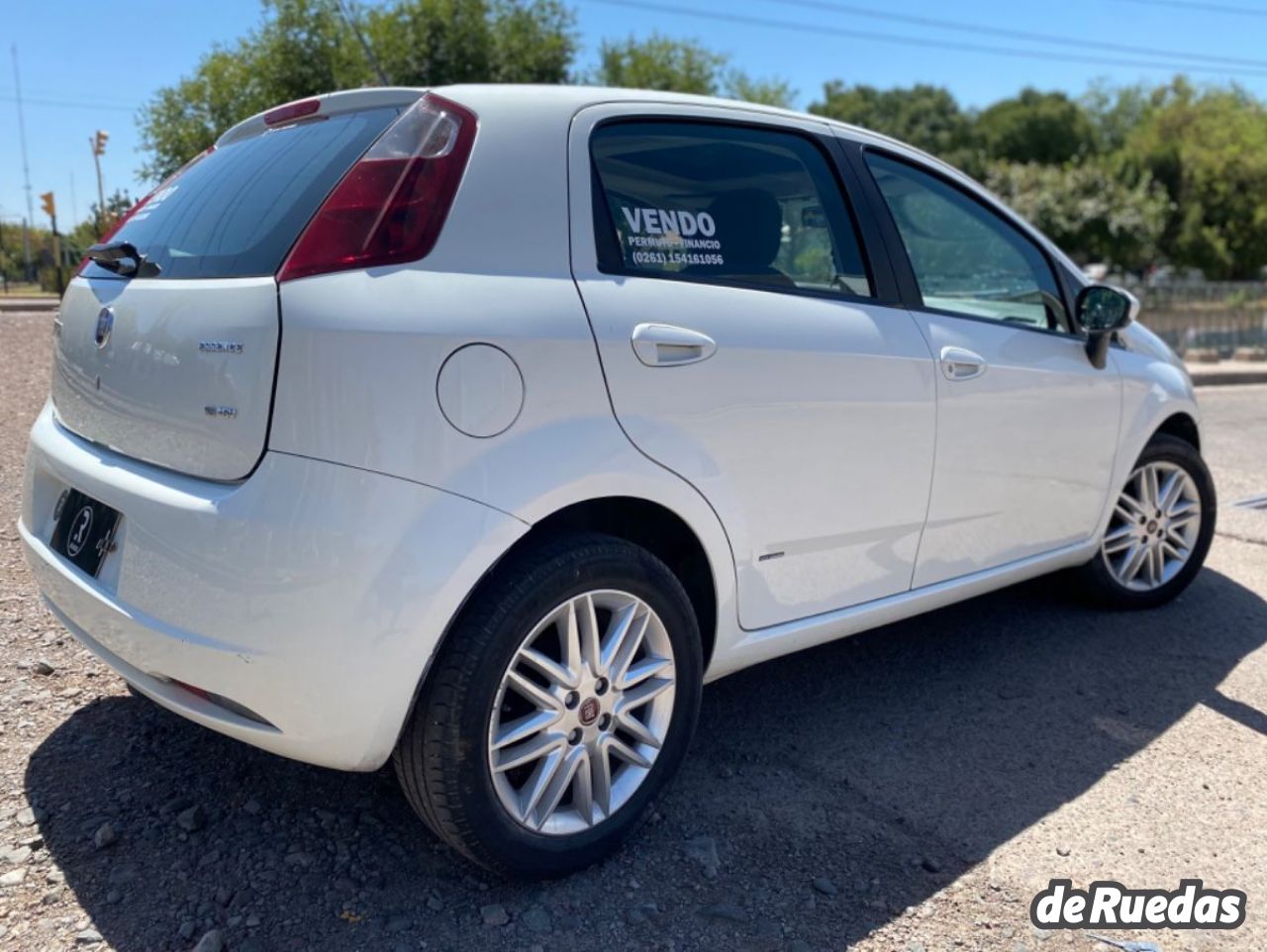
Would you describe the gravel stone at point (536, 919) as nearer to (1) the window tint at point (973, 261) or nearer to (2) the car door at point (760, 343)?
(2) the car door at point (760, 343)

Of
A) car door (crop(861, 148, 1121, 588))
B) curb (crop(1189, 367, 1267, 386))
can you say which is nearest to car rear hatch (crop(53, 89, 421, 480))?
car door (crop(861, 148, 1121, 588))

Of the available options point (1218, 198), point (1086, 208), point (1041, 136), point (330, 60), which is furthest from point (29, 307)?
point (1041, 136)

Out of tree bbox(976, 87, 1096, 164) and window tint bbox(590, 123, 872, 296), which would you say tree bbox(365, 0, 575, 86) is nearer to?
window tint bbox(590, 123, 872, 296)

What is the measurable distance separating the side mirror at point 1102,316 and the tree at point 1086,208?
Answer: 32142 millimetres

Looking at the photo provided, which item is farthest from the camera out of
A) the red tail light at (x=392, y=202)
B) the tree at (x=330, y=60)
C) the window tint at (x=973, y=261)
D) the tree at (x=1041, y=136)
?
the tree at (x=1041, y=136)

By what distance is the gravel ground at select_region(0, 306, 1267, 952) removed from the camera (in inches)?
89.7

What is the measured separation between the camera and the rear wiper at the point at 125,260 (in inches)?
97.0

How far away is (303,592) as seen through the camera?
200cm

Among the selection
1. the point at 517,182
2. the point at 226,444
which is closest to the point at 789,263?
the point at 517,182

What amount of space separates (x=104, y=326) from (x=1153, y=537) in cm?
392

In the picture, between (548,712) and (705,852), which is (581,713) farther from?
(705,852)

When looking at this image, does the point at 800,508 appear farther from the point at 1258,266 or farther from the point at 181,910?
the point at 1258,266

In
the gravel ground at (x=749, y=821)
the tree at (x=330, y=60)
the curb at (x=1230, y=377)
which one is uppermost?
the tree at (x=330, y=60)

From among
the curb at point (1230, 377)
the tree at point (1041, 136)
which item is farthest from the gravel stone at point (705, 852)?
the tree at point (1041, 136)
